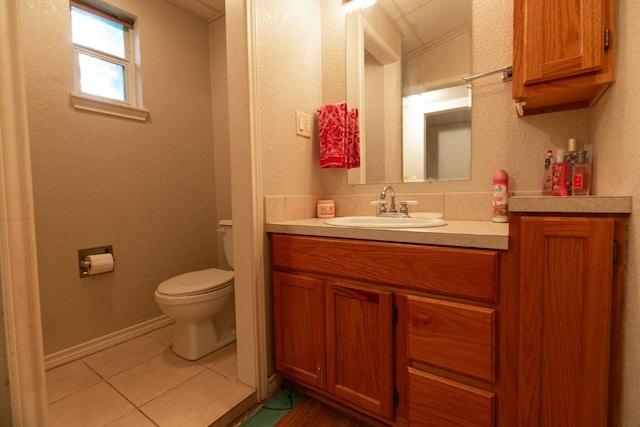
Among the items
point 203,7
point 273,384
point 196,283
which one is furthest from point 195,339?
point 203,7

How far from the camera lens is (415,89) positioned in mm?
1423

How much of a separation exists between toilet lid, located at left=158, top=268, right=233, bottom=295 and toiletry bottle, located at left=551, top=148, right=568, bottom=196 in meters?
1.64

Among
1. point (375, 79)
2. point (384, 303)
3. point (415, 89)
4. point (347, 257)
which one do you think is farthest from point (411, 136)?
point (384, 303)

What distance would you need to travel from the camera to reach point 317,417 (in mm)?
1211

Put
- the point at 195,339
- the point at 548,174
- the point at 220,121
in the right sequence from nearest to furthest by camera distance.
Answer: the point at 548,174, the point at 195,339, the point at 220,121

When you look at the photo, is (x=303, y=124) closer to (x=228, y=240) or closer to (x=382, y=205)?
(x=382, y=205)

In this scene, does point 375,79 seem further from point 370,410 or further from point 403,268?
point 370,410

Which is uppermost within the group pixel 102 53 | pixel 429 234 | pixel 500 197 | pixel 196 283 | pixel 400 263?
pixel 102 53

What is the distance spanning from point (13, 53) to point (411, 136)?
143cm

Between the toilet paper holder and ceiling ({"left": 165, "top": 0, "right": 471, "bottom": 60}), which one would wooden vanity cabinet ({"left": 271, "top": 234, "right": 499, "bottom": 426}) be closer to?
ceiling ({"left": 165, "top": 0, "right": 471, "bottom": 60})

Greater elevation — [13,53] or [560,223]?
[13,53]

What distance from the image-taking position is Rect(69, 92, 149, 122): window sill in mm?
1662

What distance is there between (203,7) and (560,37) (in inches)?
92.9

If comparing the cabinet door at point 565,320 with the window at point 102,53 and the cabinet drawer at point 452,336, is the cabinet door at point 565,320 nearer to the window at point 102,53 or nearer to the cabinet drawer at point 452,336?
the cabinet drawer at point 452,336
